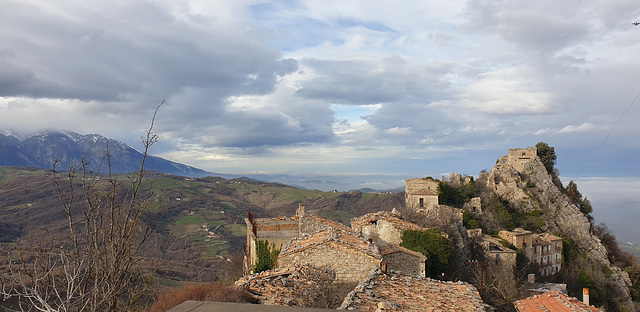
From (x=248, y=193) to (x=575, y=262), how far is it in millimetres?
116203

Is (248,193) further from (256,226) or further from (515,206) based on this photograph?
(256,226)

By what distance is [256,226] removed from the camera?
18.2 meters

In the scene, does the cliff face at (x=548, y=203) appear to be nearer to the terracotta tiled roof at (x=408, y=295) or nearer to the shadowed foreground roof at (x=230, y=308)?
the terracotta tiled roof at (x=408, y=295)

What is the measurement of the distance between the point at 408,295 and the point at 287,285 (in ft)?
11.5

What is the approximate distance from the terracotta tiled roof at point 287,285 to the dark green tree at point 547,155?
52505 mm

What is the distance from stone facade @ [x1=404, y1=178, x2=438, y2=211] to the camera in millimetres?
39875

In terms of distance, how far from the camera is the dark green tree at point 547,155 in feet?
174

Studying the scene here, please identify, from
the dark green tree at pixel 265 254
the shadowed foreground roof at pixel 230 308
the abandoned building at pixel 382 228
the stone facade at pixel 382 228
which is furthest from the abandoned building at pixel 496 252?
the shadowed foreground roof at pixel 230 308

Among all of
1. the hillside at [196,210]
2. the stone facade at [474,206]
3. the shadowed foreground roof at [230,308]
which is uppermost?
the stone facade at [474,206]

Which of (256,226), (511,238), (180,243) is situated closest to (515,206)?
(511,238)

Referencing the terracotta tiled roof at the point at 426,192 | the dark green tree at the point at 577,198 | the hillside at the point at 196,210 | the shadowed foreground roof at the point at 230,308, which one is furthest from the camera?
the hillside at the point at 196,210

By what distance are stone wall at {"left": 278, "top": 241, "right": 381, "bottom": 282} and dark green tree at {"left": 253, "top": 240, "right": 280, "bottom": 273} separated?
4376 millimetres

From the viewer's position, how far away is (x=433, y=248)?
2234cm

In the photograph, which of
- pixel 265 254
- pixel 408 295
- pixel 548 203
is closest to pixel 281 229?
pixel 265 254
